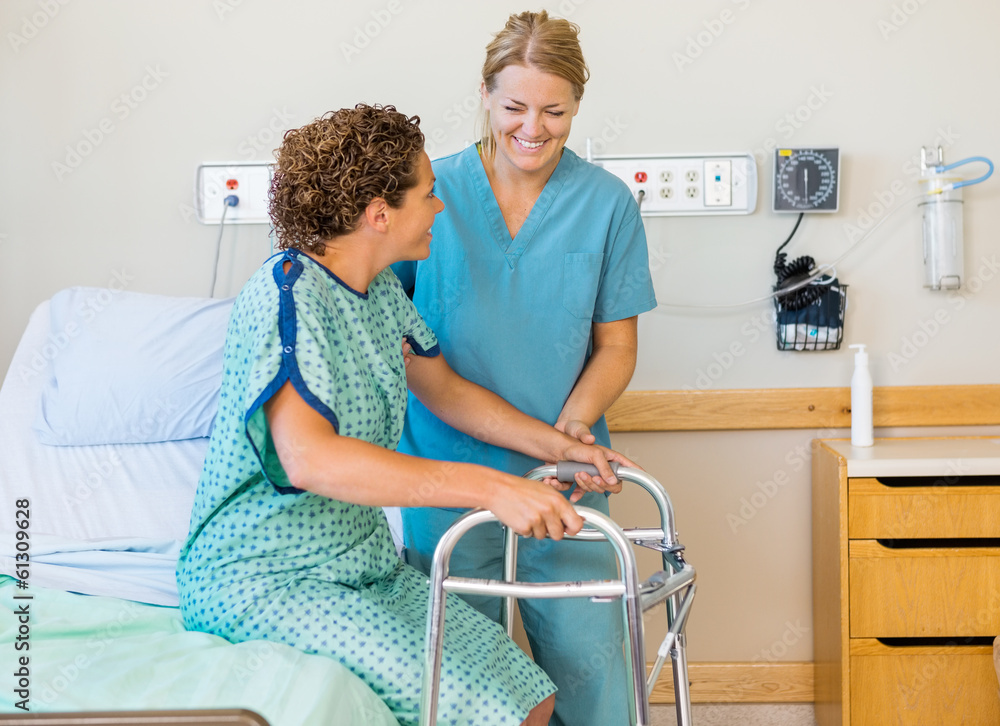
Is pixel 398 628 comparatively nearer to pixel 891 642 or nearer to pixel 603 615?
pixel 603 615

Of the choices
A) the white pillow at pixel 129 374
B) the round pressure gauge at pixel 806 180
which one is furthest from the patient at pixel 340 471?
the round pressure gauge at pixel 806 180

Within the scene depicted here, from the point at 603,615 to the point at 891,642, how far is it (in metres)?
0.82

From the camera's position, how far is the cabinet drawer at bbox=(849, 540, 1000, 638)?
1851 millimetres

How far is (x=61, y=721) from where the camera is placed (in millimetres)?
615

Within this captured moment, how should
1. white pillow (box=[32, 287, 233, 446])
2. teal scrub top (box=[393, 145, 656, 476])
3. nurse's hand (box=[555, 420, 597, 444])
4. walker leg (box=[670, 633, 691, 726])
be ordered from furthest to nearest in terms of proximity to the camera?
1. white pillow (box=[32, 287, 233, 446])
2. teal scrub top (box=[393, 145, 656, 476])
3. nurse's hand (box=[555, 420, 597, 444])
4. walker leg (box=[670, 633, 691, 726])

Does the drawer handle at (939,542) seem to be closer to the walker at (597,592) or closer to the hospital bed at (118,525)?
the walker at (597,592)

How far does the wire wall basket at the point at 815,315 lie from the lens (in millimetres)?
2113

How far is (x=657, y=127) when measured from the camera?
2.14 m

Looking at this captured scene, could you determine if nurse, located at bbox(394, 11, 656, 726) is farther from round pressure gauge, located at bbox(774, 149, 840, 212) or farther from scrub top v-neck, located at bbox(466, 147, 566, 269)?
round pressure gauge, located at bbox(774, 149, 840, 212)

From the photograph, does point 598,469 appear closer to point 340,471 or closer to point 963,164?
point 340,471

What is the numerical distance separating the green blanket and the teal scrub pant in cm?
49

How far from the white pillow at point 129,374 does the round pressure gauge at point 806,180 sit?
134 cm

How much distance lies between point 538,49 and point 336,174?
437mm

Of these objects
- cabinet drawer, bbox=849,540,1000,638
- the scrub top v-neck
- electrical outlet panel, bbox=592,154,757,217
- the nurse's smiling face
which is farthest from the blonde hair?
cabinet drawer, bbox=849,540,1000,638
